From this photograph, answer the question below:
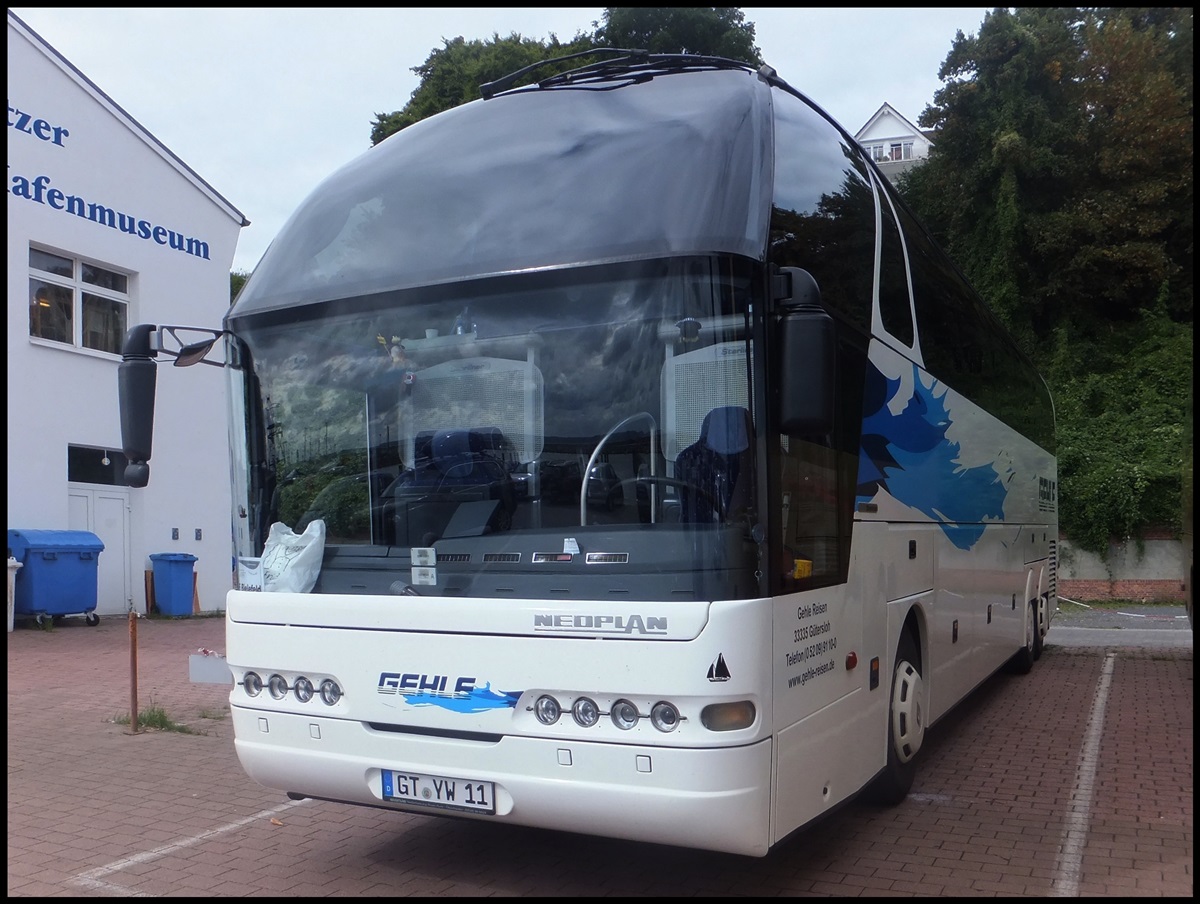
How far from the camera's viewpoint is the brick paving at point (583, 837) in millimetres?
5254

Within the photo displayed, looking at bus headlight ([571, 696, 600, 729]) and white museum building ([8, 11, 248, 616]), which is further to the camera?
white museum building ([8, 11, 248, 616])

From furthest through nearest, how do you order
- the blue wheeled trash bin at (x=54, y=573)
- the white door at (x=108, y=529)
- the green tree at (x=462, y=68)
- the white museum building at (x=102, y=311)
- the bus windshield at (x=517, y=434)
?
the green tree at (x=462, y=68)
the white door at (x=108, y=529)
the white museum building at (x=102, y=311)
the blue wheeled trash bin at (x=54, y=573)
the bus windshield at (x=517, y=434)

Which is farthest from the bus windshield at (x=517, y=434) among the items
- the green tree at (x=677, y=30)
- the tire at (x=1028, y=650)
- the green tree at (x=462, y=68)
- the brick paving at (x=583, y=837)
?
the green tree at (x=677, y=30)

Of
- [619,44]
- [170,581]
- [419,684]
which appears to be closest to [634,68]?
[419,684]

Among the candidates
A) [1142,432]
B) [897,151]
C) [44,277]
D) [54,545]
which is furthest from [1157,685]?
[897,151]

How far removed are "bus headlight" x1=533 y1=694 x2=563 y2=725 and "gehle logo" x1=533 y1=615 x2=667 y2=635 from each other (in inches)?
10.7

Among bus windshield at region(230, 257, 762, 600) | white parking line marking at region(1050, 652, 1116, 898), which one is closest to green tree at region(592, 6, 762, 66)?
white parking line marking at region(1050, 652, 1116, 898)

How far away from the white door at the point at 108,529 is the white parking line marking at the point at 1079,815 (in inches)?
568

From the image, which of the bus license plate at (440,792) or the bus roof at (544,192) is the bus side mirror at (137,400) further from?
the bus license plate at (440,792)

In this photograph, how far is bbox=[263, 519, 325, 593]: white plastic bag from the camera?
206 inches

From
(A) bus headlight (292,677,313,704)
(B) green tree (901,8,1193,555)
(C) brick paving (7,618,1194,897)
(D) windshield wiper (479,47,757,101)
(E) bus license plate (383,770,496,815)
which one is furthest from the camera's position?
(B) green tree (901,8,1193,555)

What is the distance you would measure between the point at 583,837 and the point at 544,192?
10.7ft

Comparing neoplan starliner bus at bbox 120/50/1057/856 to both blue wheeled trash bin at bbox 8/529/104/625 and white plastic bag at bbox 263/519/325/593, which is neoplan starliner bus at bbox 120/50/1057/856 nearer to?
white plastic bag at bbox 263/519/325/593

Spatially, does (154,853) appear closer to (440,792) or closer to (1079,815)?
(440,792)
